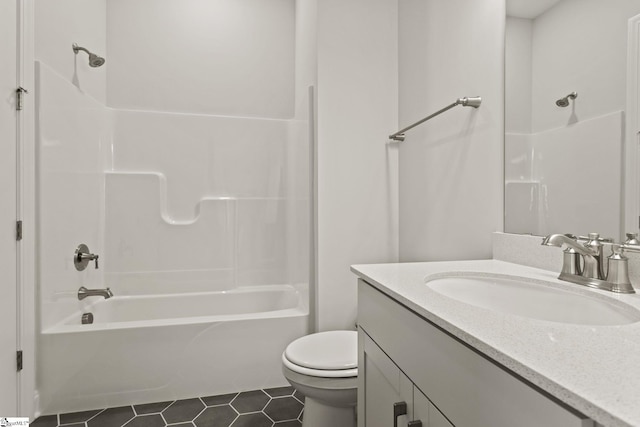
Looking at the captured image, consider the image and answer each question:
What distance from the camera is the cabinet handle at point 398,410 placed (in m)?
0.78

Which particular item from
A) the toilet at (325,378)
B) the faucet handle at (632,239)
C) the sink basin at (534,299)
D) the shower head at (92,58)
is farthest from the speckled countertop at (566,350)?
the shower head at (92,58)

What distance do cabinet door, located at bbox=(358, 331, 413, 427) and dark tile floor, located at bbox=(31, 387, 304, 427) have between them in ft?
2.42

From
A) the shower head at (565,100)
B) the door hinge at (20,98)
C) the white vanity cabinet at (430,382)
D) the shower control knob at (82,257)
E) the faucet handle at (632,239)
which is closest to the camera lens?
the white vanity cabinet at (430,382)

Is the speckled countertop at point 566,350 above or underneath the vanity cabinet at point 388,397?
above

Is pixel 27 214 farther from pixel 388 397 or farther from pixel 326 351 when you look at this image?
pixel 388 397

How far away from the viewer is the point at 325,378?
1.33 metres

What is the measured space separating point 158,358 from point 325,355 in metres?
0.91

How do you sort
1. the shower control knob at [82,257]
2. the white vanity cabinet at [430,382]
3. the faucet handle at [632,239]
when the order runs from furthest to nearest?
the shower control knob at [82,257] < the faucet handle at [632,239] < the white vanity cabinet at [430,382]

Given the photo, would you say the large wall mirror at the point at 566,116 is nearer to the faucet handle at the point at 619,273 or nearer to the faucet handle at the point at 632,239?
the faucet handle at the point at 632,239

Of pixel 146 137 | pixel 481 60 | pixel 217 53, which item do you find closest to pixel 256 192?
pixel 146 137

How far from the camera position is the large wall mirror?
907mm

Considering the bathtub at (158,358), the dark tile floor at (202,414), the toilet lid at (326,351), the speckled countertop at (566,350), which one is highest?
the speckled countertop at (566,350)

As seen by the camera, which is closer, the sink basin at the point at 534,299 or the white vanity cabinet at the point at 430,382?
the white vanity cabinet at the point at 430,382

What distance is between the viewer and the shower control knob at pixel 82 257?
79.5 inches
